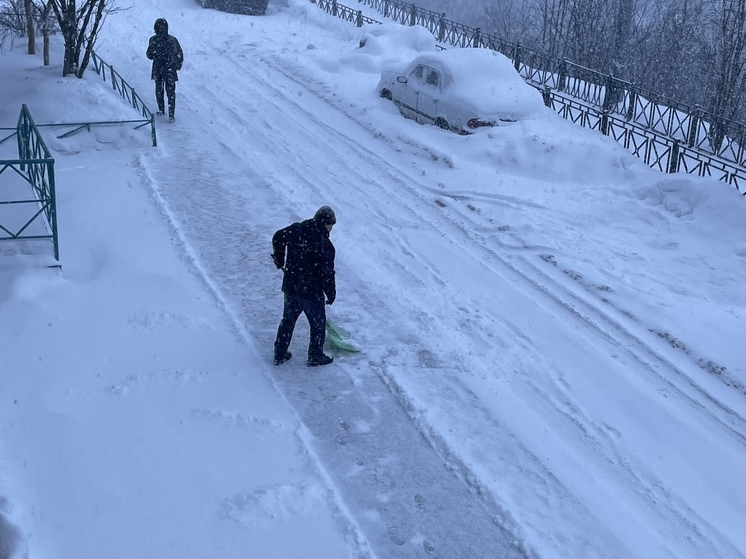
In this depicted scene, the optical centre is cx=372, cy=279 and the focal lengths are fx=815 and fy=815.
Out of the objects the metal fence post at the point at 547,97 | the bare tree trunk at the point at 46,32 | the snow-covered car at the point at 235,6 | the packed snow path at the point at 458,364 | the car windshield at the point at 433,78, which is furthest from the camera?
the snow-covered car at the point at 235,6

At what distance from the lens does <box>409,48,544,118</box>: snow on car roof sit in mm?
15055

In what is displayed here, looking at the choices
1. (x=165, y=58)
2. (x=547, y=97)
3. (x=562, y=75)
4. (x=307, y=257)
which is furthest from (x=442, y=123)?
(x=307, y=257)

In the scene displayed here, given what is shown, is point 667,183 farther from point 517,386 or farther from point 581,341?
point 517,386

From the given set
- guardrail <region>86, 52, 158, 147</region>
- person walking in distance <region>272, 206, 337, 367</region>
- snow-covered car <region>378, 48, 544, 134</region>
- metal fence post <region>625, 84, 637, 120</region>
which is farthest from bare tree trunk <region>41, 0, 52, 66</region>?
metal fence post <region>625, 84, 637, 120</region>

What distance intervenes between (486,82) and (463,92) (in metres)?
0.65

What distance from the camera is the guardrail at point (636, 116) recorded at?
45.8ft

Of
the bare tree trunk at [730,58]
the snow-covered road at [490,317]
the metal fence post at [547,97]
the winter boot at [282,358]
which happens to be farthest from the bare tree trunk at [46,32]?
the bare tree trunk at [730,58]

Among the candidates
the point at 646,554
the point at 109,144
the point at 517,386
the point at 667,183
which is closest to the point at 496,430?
the point at 517,386

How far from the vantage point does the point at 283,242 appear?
6941 millimetres

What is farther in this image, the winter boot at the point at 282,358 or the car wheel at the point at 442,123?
the car wheel at the point at 442,123

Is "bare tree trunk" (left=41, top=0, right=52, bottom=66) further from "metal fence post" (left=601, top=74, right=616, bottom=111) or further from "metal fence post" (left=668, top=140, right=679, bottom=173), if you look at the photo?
"metal fence post" (left=668, top=140, right=679, bottom=173)

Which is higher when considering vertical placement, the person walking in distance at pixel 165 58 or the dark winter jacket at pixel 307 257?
the person walking in distance at pixel 165 58

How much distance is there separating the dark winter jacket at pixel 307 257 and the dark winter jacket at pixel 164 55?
833 cm

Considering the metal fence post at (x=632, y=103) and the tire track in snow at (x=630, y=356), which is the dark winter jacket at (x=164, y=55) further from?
A: the metal fence post at (x=632, y=103)
